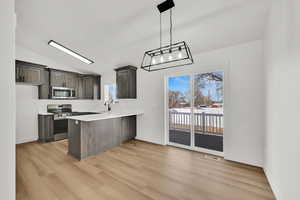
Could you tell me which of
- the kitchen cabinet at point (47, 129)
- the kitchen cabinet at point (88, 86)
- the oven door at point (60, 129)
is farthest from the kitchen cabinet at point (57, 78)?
the oven door at point (60, 129)

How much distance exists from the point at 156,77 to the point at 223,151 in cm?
259

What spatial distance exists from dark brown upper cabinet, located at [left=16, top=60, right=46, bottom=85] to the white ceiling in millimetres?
698

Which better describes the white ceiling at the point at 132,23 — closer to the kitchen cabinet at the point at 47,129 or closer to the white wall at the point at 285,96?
the white wall at the point at 285,96

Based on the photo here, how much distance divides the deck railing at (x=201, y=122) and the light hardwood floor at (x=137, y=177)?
3.66ft

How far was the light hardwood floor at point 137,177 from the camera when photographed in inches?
72.7

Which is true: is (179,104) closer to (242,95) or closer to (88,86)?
(242,95)

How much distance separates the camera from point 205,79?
10.9 ft

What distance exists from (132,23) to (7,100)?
2371 mm

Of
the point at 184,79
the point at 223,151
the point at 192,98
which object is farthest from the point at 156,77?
the point at 223,151

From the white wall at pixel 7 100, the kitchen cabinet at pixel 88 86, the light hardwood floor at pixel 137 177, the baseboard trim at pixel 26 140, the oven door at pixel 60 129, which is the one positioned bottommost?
the light hardwood floor at pixel 137 177

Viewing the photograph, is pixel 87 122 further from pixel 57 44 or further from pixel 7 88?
pixel 7 88

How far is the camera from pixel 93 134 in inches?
124

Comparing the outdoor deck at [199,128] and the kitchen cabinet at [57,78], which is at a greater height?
the kitchen cabinet at [57,78]

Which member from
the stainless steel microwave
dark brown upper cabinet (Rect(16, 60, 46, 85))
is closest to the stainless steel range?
the stainless steel microwave
